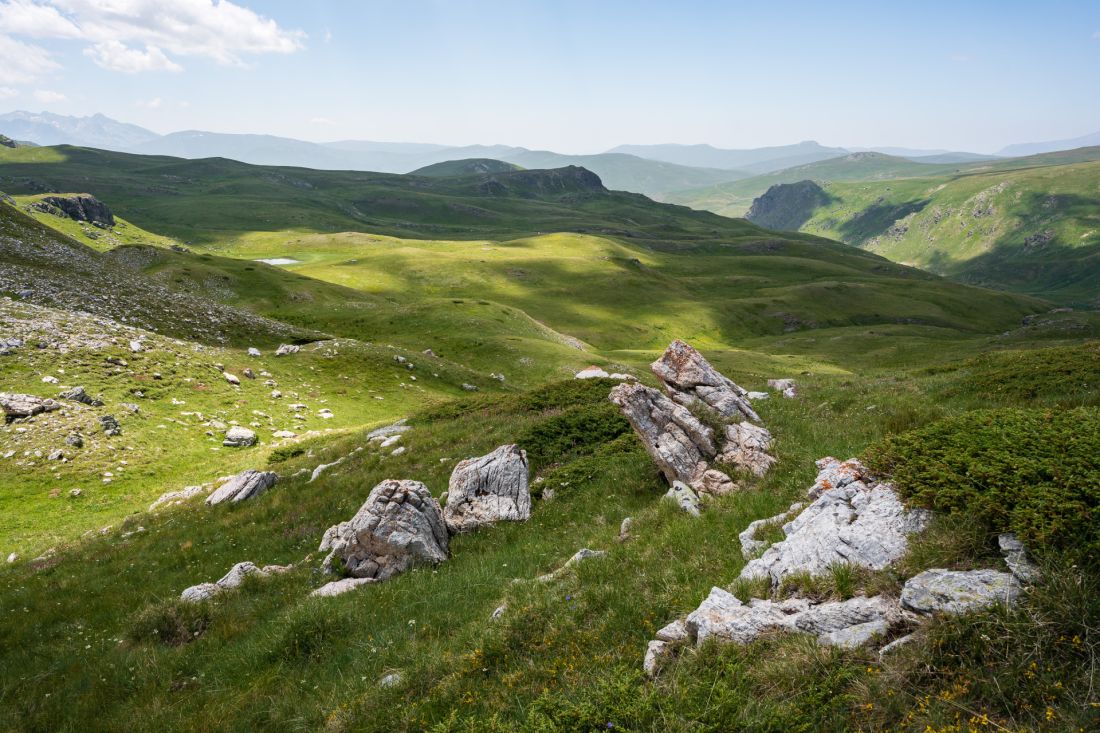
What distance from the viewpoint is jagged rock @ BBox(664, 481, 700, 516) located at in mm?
12664

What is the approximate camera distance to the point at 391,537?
14.7 meters

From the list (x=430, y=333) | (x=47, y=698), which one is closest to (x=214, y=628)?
(x=47, y=698)

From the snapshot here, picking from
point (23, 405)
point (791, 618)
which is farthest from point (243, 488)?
point (791, 618)

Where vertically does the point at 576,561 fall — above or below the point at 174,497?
above

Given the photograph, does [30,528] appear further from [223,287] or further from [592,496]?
[223,287]

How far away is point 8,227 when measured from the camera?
59.2 m

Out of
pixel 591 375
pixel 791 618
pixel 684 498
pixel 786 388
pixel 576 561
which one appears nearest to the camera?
pixel 791 618

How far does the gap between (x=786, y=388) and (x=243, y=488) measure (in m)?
27.9

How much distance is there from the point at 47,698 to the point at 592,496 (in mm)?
13460

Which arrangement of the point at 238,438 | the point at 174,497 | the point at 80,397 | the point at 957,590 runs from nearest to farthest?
1. the point at 957,590
2. the point at 174,497
3. the point at 80,397
4. the point at 238,438

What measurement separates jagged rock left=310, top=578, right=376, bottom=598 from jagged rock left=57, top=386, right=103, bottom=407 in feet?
92.3

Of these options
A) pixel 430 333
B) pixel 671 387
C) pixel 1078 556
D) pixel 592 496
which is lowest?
pixel 430 333

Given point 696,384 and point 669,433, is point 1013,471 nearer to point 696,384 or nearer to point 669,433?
point 669,433

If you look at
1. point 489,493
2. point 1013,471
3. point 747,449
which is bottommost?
point 489,493
